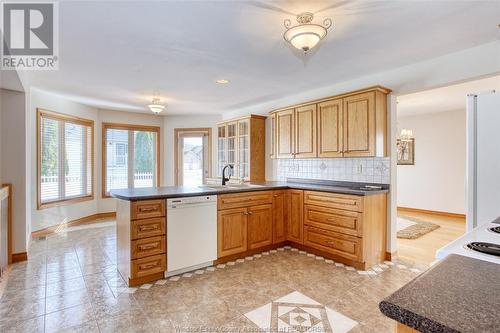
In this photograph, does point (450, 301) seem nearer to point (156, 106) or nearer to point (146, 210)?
point (146, 210)

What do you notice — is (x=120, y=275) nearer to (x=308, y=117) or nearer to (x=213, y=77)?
(x=213, y=77)

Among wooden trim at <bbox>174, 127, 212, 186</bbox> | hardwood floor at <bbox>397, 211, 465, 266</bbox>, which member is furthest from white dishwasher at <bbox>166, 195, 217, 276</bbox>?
wooden trim at <bbox>174, 127, 212, 186</bbox>

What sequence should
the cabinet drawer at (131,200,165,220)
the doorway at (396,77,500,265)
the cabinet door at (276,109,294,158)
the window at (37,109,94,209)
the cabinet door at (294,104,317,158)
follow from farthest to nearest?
the doorway at (396,77,500,265)
the window at (37,109,94,209)
the cabinet door at (276,109,294,158)
the cabinet door at (294,104,317,158)
the cabinet drawer at (131,200,165,220)

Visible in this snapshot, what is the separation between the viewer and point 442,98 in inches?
190

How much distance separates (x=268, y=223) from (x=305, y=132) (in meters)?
1.47

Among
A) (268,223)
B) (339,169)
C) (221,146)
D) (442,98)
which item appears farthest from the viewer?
(221,146)

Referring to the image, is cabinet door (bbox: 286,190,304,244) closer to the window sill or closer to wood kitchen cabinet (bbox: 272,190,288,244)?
wood kitchen cabinet (bbox: 272,190,288,244)

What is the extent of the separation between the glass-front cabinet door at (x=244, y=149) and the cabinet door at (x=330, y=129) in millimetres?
1651

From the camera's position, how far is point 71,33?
7.67 ft

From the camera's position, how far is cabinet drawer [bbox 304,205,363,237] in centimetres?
305

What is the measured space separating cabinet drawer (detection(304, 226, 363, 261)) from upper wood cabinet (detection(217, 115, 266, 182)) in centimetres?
Answer: 183

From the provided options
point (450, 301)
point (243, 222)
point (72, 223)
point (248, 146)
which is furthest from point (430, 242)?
point (72, 223)

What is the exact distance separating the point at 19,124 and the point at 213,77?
251 cm

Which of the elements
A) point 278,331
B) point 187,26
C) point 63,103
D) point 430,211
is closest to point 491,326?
point 278,331
